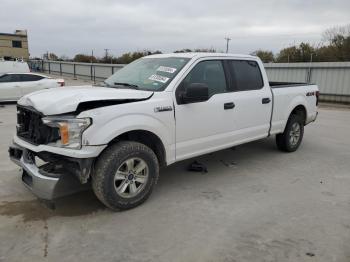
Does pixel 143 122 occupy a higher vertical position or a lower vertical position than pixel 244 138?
higher

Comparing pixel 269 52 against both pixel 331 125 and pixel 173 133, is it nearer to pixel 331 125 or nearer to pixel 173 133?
pixel 331 125

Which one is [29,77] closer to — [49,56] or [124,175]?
[124,175]

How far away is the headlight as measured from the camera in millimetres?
3500

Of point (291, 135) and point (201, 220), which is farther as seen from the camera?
point (291, 135)

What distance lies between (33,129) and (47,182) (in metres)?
0.79

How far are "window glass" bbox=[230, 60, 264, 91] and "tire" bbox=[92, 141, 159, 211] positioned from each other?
2023 millimetres

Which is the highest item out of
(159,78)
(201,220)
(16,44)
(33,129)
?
(16,44)

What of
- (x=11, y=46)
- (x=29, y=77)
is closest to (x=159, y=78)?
(x=29, y=77)

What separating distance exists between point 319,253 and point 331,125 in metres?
7.67

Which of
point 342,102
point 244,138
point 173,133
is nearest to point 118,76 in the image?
point 173,133

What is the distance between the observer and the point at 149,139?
14.1 feet

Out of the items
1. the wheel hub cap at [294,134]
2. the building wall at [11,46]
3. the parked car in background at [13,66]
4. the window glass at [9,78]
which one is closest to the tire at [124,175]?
the wheel hub cap at [294,134]

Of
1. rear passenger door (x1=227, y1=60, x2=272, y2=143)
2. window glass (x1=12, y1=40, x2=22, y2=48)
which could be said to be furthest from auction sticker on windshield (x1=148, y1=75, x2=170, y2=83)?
window glass (x1=12, y1=40, x2=22, y2=48)

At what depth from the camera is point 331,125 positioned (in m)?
9.99
